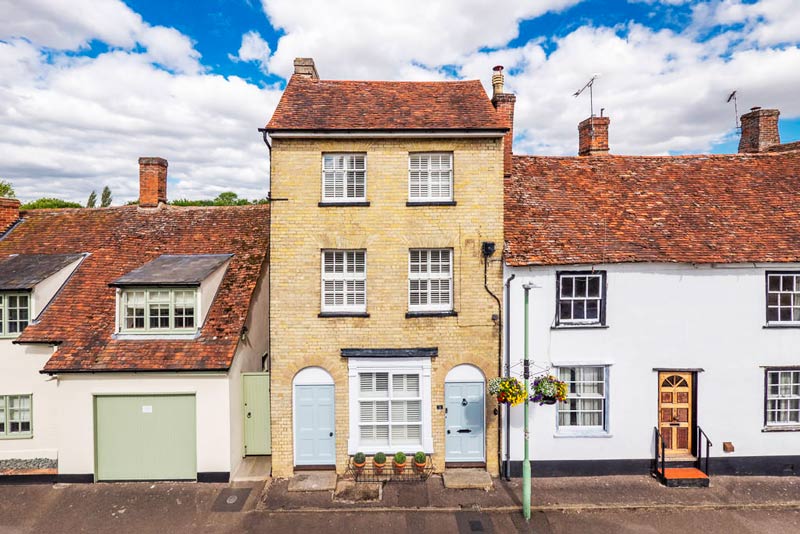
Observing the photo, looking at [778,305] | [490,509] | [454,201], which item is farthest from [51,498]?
[778,305]

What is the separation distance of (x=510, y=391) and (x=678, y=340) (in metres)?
4.96

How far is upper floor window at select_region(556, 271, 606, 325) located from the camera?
1134cm

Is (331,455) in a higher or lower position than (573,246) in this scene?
lower

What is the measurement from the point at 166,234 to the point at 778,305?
18901 millimetres

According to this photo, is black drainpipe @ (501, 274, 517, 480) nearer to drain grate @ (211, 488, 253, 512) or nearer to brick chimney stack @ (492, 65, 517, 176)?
brick chimney stack @ (492, 65, 517, 176)

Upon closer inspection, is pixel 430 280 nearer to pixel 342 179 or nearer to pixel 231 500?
pixel 342 179

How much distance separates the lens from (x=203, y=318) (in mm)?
12055

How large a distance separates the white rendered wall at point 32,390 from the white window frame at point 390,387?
26.7 feet

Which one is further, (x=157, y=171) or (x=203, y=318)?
(x=157, y=171)

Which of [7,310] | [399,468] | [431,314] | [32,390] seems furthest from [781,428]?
[7,310]

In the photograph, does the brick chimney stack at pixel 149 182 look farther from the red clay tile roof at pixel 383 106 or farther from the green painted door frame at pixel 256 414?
the green painted door frame at pixel 256 414

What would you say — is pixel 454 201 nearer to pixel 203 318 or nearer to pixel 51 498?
pixel 203 318

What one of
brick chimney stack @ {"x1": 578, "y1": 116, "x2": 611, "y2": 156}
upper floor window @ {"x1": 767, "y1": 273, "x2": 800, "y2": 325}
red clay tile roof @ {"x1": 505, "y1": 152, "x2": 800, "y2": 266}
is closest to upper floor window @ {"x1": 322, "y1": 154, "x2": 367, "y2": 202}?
red clay tile roof @ {"x1": 505, "y1": 152, "x2": 800, "y2": 266}

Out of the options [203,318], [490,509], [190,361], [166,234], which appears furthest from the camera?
[166,234]
